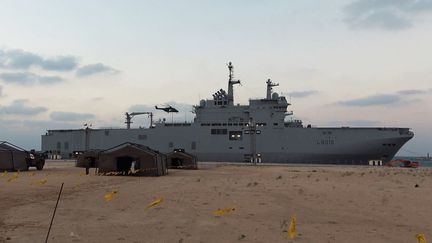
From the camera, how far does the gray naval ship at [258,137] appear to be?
6906 cm

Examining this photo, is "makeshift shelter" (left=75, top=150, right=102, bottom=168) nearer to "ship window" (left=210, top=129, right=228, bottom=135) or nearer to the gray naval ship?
the gray naval ship

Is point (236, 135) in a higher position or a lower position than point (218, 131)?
lower

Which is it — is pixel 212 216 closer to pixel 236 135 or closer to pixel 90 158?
pixel 90 158

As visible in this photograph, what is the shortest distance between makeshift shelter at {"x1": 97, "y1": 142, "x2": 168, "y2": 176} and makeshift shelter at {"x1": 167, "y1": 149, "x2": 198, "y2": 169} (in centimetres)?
1248

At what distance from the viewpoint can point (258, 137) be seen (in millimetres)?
74250

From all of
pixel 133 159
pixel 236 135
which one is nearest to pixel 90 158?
pixel 133 159

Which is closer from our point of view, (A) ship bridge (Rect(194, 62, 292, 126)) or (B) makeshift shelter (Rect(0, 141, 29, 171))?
(B) makeshift shelter (Rect(0, 141, 29, 171))

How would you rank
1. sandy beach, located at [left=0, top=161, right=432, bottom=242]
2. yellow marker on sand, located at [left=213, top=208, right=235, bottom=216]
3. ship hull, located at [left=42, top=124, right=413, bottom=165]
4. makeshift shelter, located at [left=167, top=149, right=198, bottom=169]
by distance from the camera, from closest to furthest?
1. sandy beach, located at [left=0, top=161, right=432, bottom=242]
2. yellow marker on sand, located at [left=213, top=208, right=235, bottom=216]
3. makeshift shelter, located at [left=167, top=149, right=198, bottom=169]
4. ship hull, located at [left=42, top=124, right=413, bottom=165]

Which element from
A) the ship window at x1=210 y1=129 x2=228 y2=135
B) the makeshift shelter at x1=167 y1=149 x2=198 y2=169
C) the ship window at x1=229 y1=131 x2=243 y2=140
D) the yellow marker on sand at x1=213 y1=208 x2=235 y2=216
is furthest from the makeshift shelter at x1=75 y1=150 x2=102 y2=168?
the yellow marker on sand at x1=213 y1=208 x2=235 y2=216

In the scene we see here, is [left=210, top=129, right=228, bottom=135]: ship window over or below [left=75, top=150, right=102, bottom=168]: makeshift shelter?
over

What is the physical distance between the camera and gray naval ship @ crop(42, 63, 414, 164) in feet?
227

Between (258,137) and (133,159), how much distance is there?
4565 centimetres

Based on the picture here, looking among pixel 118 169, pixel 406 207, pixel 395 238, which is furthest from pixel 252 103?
pixel 395 238

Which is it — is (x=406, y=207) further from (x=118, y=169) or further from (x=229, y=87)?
(x=229, y=87)
